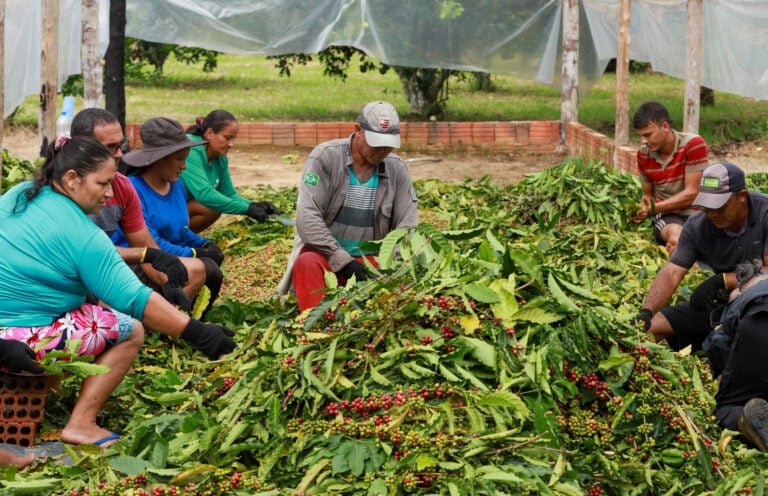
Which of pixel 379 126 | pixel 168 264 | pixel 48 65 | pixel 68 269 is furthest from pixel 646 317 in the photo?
pixel 48 65

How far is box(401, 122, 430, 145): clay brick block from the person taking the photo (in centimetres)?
1230

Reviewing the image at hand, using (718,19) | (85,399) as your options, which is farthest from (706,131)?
(85,399)

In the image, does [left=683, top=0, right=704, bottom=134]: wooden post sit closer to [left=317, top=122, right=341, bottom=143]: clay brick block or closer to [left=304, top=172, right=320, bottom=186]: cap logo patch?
[left=317, top=122, right=341, bottom=143]: clay brick block

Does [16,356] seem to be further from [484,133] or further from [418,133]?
[484,133]

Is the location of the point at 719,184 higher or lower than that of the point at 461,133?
higher

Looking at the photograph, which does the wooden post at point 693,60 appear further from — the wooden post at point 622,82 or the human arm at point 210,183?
the human arm at point 210,183

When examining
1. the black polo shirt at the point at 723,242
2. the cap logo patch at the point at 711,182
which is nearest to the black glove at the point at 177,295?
the black polo shirt at the point at 723,242

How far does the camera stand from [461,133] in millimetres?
12438

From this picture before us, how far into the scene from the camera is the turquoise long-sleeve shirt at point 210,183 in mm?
6609

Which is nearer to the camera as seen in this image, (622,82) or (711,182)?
(711,182)

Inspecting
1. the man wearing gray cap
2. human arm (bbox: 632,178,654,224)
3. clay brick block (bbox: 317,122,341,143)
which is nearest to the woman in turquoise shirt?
the man wearing gray cap

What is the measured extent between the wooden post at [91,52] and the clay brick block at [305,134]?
3.88 meters

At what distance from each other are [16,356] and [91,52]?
17.1ft

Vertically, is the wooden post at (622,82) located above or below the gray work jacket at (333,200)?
above
